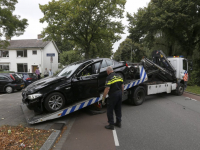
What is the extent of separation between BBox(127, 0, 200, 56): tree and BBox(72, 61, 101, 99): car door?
12.7m

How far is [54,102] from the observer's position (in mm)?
5082

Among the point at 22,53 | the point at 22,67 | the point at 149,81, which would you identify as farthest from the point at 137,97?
the point at 22,53

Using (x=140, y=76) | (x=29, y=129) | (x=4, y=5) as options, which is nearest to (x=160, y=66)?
(x=140, y=76)

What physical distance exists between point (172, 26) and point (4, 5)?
1685cm

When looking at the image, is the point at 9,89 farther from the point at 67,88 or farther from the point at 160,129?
the point at 160,129

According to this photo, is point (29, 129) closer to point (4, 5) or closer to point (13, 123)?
point (13, 123)

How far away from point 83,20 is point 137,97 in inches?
432

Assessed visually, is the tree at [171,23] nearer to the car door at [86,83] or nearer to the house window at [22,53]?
the car door at [86,83]

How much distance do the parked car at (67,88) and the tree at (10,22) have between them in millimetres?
12124

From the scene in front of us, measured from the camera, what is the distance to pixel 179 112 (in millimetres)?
6277

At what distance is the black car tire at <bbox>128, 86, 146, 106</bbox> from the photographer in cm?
713

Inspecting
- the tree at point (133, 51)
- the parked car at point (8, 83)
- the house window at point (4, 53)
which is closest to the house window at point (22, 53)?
the house window at point (4, 53)

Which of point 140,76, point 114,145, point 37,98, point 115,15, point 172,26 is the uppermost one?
point 115,15

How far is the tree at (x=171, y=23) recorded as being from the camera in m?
15.6
